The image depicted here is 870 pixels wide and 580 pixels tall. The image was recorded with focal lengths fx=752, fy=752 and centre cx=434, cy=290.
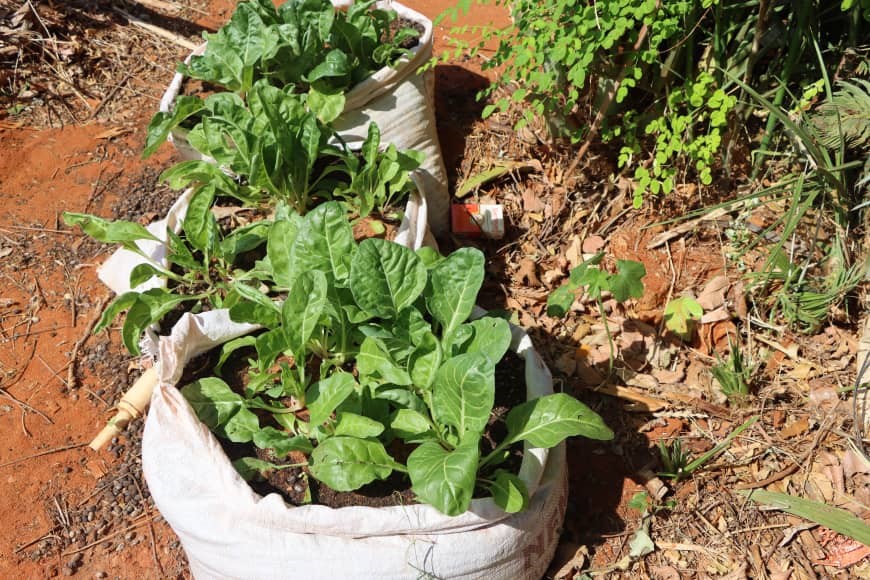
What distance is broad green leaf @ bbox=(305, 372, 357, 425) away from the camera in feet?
5.49

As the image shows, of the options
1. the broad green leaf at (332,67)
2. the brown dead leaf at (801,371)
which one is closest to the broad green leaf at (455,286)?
the broad green leaf at (332,67)

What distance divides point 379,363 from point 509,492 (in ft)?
1.41

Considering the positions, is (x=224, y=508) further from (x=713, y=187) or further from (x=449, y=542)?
(x=713, y=187)

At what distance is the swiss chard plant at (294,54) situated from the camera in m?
2.44

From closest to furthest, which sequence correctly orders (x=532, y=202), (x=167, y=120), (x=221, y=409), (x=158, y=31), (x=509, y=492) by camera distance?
1. (x=509, y=492)
2. (x=221, y=409)
3. (x=167, y=120)
4. (x=532, y=202)
5. (x=158, y=31)

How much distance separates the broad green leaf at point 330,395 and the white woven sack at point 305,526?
202mm

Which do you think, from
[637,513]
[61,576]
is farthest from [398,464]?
[61,576]

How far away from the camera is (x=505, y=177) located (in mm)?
2955

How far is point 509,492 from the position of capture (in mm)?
1633

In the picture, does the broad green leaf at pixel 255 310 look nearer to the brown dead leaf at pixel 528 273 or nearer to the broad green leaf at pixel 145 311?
the broad green leaf at pixel 145 311

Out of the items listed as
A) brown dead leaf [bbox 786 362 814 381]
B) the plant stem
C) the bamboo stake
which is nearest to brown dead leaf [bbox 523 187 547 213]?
the plant stem

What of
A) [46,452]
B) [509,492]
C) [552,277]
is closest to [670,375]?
[552,277]

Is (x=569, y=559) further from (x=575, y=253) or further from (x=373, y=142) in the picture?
(x=373, y=142)

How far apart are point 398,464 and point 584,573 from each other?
0.66 metres
